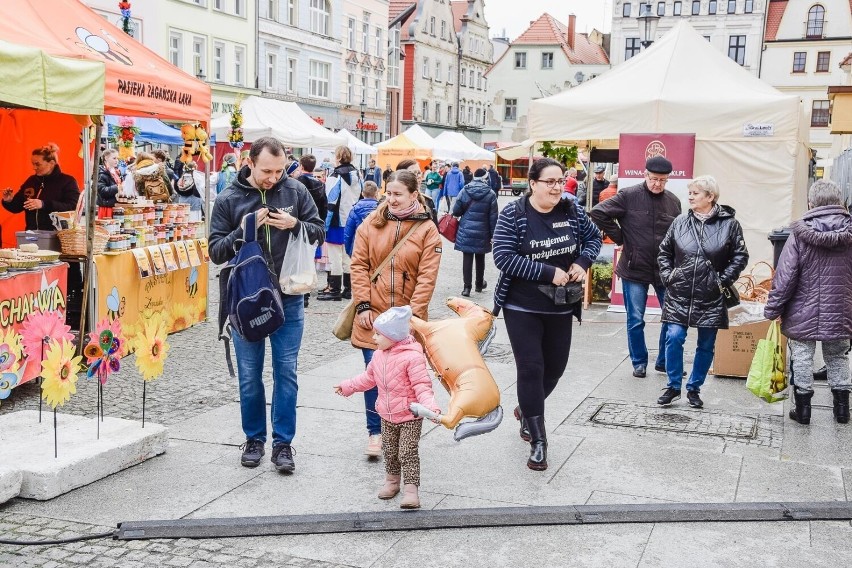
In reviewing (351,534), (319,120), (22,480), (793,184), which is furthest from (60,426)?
(319,120)

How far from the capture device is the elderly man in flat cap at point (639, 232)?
7.80 m

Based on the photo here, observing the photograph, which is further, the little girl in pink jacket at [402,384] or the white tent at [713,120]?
the white tent at [713,120]

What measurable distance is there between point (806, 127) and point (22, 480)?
10674mm

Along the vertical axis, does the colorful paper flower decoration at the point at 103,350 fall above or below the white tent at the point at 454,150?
below

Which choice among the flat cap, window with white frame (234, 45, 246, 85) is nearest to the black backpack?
the flat cap

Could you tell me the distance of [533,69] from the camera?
72750mm

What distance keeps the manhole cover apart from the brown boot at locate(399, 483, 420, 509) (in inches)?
87.0

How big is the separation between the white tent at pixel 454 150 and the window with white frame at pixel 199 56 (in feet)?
30.6

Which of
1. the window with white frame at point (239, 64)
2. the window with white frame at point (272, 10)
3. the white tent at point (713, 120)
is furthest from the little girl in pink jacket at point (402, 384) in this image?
the window with white frame at point (272, 10)

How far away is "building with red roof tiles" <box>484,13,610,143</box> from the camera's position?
236ft

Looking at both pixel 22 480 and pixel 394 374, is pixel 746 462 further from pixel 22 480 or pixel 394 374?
pixel 22 480

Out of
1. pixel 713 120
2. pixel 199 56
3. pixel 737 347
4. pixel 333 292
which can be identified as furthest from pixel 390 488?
pixel 199 56

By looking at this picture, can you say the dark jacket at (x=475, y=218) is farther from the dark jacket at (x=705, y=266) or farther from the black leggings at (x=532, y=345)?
the black leggings at (x=532, y=345)

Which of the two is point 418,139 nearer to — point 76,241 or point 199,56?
point 199,56
